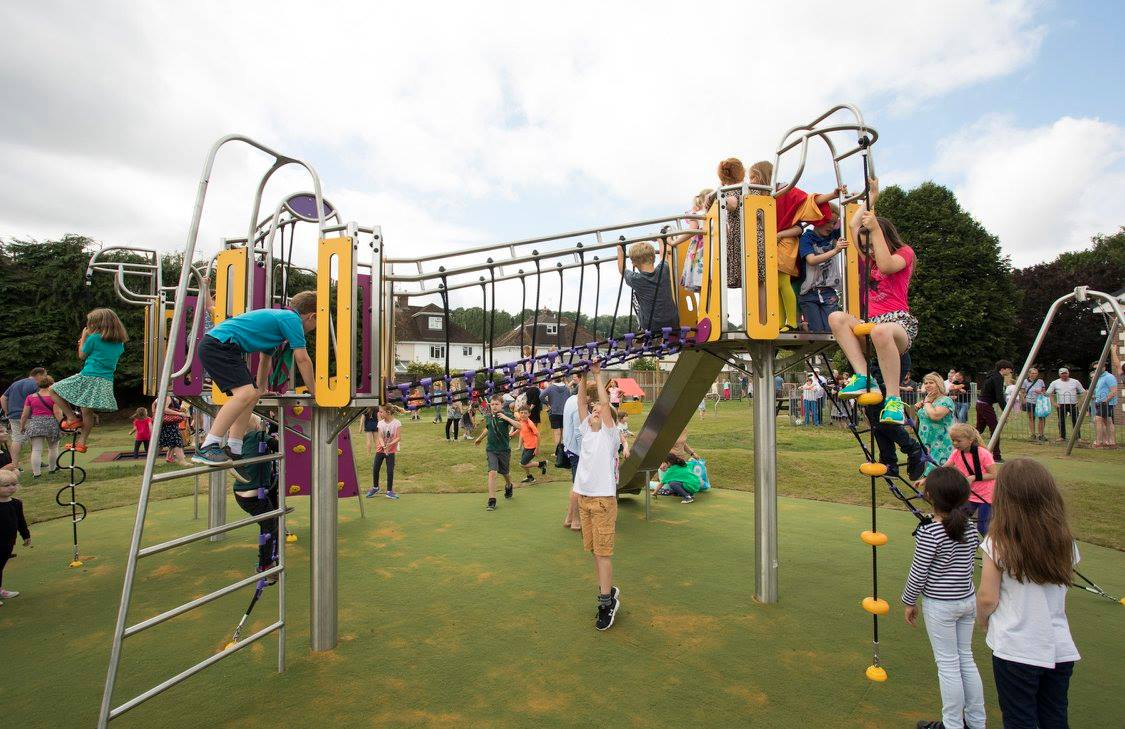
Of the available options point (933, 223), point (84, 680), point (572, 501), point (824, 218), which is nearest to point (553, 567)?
point (572, 501)

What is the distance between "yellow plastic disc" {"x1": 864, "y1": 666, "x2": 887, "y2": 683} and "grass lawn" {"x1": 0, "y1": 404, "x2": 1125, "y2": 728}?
0.16 ft

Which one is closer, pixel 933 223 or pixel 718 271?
pixel 718 271

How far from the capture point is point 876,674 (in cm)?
353

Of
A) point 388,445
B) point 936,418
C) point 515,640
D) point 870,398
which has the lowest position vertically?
point 515,640

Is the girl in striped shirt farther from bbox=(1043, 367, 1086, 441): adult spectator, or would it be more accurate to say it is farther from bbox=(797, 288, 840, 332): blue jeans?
bbox=(1043, 367, 1086, 441): adult spectator

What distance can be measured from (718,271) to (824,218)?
37.8 inches

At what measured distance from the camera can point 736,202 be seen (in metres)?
4.79

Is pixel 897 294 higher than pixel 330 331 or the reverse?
higher

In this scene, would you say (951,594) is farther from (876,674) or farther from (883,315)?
(883,315)

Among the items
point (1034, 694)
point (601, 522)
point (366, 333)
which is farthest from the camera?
point (601, 522)

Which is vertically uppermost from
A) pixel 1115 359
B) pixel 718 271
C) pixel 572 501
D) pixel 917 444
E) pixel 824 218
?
pixel 824 218

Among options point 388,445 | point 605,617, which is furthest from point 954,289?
point 605,617

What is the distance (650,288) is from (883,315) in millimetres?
1920

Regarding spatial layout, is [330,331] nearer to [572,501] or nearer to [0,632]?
[0,632]
